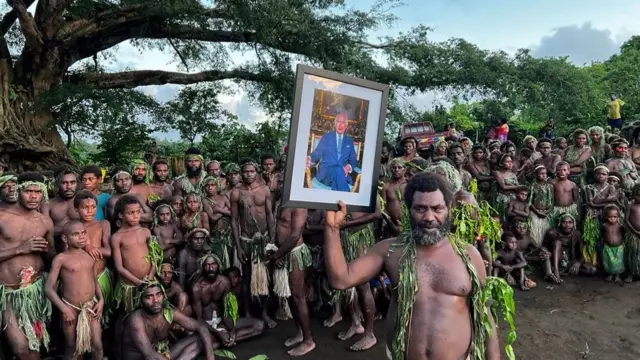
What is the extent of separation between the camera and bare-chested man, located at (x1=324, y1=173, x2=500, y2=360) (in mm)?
2180

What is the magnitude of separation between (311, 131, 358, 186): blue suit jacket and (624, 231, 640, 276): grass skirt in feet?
17.1

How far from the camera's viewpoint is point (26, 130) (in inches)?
355

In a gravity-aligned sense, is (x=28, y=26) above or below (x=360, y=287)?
above

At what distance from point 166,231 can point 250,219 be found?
35.1 inches

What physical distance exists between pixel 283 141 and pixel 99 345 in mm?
9164

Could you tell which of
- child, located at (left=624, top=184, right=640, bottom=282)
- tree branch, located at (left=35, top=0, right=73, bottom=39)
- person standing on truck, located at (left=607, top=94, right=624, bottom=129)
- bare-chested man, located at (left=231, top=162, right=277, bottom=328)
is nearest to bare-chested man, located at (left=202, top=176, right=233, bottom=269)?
bare-chested man, located at (left=231, top=162, right=277, bottom=328)

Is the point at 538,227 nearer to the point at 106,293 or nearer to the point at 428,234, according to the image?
the point at 428,234

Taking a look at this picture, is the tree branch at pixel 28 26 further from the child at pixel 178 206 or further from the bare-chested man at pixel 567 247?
the bare-chested man at pixel 567 247

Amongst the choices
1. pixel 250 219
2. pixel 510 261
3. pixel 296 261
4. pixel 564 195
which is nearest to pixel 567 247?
pixel 564 195

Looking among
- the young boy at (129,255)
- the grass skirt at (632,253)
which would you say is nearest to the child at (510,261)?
the grass skirt at (632,253)

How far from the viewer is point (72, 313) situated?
3645mm

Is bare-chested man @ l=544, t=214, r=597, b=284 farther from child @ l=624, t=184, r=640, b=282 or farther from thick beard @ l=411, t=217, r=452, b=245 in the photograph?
thick beard @ l=411, t=217, r=452, b=245

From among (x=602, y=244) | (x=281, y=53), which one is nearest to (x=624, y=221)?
(x=602, y=244)

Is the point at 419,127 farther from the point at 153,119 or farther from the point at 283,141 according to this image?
the point at 153,119
